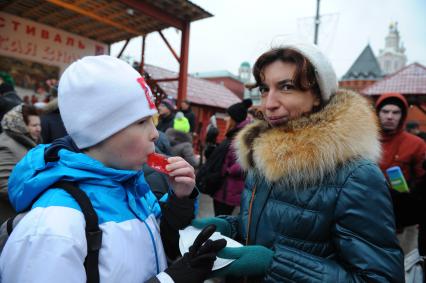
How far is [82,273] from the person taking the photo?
84 cm

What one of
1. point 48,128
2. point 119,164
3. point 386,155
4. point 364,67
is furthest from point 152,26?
point 364,67

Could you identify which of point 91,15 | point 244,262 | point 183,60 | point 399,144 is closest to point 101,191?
point 244,262

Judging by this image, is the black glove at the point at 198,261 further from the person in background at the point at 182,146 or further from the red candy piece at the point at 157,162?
the person in background at the point at 182,146

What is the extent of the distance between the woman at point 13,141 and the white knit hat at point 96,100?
177 cm

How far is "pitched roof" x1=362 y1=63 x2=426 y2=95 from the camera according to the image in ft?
36.0

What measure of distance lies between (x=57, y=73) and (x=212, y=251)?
8.79 meters

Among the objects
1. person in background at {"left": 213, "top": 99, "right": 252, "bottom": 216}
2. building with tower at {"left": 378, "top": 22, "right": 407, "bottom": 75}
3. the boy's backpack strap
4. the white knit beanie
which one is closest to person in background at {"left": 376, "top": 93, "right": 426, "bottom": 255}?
person in background at {"left": 213, "top": 99, "right": 252, "bottom": 216}

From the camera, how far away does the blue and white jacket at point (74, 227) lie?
0.79 m

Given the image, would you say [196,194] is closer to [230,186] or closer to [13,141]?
[13,141]

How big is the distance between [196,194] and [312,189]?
19.5 inches

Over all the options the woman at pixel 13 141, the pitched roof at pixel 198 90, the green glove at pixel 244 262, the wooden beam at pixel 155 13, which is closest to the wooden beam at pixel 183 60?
the wooden beam at pixel 155 13

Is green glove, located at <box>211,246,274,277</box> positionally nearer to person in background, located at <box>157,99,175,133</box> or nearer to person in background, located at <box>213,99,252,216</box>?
person in background, located at <box>213,99,252,216</box>

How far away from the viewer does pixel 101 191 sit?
99 centimetres

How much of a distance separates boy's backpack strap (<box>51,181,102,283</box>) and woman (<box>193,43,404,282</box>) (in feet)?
1.47
